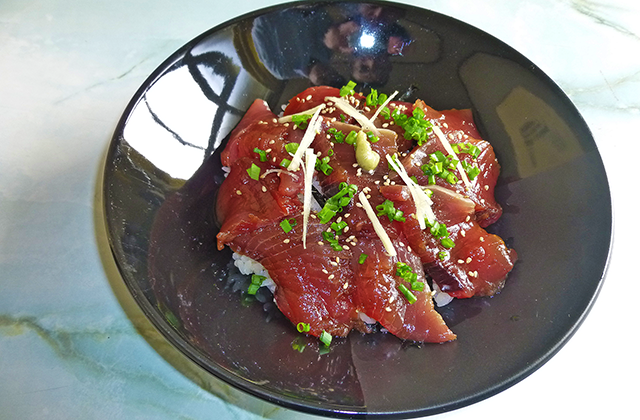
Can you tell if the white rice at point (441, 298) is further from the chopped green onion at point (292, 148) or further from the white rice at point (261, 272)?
the chopped green onion at point (292, 148)

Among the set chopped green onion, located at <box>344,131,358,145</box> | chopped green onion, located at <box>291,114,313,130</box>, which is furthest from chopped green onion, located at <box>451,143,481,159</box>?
chopped green onion, located at <box>291,114,313,130</box>

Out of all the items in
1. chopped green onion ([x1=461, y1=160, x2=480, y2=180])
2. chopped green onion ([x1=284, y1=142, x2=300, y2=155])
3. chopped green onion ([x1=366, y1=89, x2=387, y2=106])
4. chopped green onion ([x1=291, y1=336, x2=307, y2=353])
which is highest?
chopped green onion ([x1=366, y1=89, x2=387, y2=106])

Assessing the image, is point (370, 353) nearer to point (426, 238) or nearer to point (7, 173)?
point (426, 238)

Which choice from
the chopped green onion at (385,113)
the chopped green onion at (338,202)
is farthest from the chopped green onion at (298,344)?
the chopped green onion at (385,113)

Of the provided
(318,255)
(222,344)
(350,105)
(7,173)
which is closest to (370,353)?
(318,255)

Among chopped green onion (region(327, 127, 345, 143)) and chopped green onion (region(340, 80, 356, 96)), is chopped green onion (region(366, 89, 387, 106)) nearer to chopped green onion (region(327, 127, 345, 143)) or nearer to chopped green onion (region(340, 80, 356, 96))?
chopped green onion (region(340, 80, 356, 96))

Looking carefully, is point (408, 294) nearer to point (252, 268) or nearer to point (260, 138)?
point (252, 268)

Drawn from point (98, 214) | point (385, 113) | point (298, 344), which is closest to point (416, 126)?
point (385, 113)
